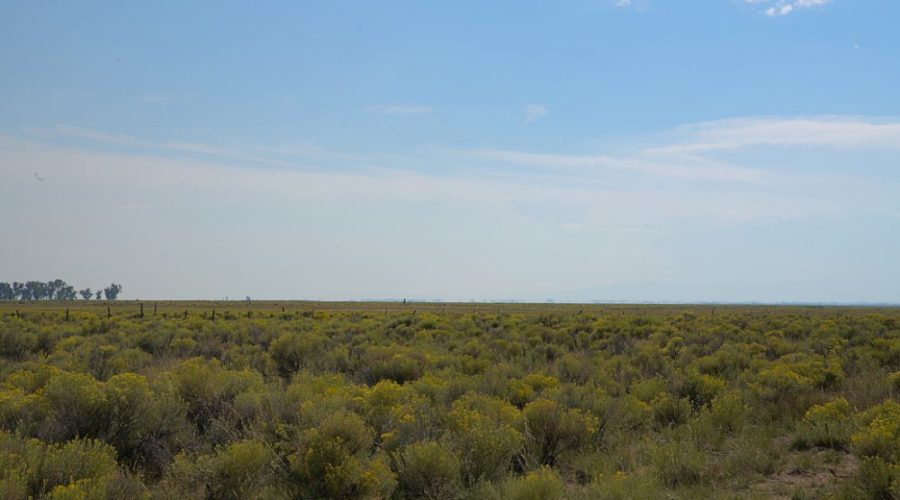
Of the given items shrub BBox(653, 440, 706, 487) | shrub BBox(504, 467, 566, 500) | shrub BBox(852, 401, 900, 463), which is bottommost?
shrub BBox(653, 440, 706, 487)

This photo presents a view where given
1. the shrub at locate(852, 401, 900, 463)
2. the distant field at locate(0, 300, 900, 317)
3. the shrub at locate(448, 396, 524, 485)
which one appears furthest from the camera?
the distant field at locate(0, 300, 900, 317)

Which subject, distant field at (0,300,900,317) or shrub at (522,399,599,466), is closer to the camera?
shrub at (522,399,599,466)

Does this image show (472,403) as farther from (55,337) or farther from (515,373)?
(55,337)

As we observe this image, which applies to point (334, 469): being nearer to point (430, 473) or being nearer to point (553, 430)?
point (430, 473)

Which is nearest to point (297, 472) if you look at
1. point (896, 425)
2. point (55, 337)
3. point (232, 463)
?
point (232, 463)

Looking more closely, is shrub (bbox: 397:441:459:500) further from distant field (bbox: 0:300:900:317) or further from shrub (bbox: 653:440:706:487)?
distant field (bbox: 0:300:900:317)

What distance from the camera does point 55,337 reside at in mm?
24953

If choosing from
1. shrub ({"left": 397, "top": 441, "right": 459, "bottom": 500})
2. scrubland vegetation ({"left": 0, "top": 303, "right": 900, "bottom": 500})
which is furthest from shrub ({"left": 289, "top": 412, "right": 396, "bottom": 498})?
shrub ({"left": 397, "top": 441, "right": 459, "bottom": 500})

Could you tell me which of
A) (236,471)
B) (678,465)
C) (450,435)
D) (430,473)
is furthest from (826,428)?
(236,471)

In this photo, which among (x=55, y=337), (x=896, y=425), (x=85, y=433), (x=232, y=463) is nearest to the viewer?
(x=232, y=463)

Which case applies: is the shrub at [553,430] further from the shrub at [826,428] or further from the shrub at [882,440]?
the shrub at [882,440]

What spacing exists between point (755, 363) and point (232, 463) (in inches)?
545

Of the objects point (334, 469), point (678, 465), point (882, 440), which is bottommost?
point (678, 465)

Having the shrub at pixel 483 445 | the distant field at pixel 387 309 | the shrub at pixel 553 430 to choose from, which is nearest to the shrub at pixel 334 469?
the shrub at pixel 483 445
